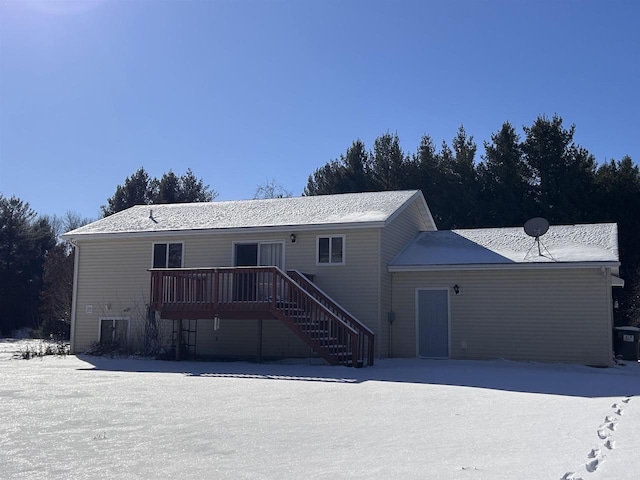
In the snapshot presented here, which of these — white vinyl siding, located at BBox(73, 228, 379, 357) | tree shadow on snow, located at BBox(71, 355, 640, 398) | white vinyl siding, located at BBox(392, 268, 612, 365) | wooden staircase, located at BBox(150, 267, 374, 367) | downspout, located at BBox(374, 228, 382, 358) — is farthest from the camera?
white vinyl siding, located at BBox(73, 228, 379, 357)

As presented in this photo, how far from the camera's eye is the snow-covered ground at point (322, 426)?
18.2ft

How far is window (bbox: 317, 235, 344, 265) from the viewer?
1806 cm

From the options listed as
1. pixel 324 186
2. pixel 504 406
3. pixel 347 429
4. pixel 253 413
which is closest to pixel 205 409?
pixel 253 413

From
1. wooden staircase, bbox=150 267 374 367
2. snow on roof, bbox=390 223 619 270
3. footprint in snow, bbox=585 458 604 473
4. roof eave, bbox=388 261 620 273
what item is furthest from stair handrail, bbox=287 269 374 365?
footprint in snow, bbox=585 458 604 473

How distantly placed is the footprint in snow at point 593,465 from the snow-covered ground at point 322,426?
1 centimetres

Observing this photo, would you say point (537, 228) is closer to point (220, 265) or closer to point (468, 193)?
point (220, 265)

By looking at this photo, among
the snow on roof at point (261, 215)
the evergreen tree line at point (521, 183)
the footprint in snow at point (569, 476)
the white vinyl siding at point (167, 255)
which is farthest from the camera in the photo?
the evergreen tree line at point (521, 183)

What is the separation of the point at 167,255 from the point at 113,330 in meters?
2.92

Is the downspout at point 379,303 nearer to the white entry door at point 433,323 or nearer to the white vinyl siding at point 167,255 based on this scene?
the white entry door at point 433,323

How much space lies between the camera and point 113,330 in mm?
20297

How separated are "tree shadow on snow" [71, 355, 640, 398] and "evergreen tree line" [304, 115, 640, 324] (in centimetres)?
1095

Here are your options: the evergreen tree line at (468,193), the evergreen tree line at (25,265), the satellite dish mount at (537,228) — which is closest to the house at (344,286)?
the satellite dish mount at (537,228)

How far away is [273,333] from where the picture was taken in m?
18.6

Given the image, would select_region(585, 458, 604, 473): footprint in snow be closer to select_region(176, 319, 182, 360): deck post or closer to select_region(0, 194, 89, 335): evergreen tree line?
select_region(176, 319, 182, 360): deck post
